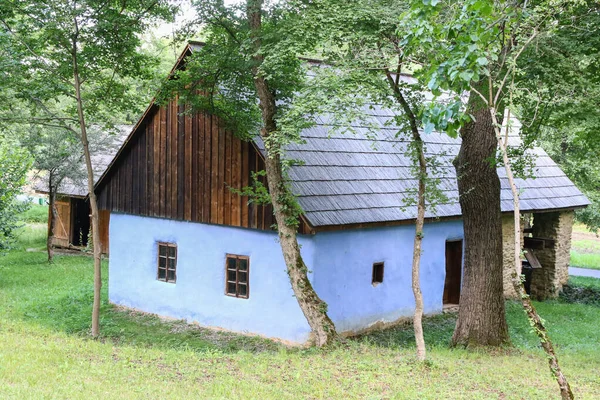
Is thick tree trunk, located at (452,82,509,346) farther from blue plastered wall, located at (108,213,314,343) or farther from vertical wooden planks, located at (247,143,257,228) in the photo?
vertical wooden planks, located at (247,143,257,228)

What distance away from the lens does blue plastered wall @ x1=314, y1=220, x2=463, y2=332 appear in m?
12.4

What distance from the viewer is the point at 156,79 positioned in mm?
12719

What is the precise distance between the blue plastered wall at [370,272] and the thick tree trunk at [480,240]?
2074 millimetres

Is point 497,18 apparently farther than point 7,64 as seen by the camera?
No

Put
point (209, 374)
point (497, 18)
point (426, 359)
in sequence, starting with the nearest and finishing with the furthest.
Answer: point (497, 18), point (209, 374), point (426, 359)

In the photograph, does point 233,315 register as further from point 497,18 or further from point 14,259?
point 14,259

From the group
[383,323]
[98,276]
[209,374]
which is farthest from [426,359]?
[98,276]

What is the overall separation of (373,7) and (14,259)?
17.8 meters

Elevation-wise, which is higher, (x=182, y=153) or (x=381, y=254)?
(x=182, y=153)

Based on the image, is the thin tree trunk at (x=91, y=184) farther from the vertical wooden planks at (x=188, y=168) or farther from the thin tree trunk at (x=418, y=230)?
the thin tree trunk at (x=418, y=230)

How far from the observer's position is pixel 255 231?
13023 mm

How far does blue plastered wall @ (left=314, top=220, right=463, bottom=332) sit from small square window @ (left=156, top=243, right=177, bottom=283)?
401 centimetres

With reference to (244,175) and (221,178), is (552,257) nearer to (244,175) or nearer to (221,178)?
(244,175)

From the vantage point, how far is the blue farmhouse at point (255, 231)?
12555 millimetres
